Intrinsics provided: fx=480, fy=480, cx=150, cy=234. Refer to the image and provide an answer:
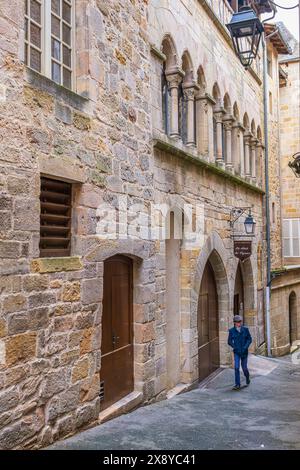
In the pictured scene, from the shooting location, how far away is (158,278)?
6770 millimetres

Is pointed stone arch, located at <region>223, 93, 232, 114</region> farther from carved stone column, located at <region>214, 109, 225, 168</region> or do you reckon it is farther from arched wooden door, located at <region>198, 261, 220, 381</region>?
arched wooden door, located at <region>198, 261, 220, 381</region>

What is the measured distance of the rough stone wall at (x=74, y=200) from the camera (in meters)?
3.95

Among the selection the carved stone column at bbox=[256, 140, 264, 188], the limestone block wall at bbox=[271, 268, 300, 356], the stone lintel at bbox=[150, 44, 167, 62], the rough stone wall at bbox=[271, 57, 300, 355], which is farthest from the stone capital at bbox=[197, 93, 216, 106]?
the rough stone wall at bbox=[271, 57, 300, 355]

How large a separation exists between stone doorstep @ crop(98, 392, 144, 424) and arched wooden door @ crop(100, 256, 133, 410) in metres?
0.06

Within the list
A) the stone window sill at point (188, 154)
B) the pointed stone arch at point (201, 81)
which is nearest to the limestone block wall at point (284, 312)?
the stone window sill at point (188, 154)

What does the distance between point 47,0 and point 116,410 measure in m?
4.41

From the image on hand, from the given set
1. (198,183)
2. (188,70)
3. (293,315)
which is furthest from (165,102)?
(293,315)

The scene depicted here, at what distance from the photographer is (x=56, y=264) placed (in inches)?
177

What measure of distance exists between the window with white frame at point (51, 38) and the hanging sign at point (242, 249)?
5931 mm

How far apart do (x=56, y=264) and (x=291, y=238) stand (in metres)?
14.5

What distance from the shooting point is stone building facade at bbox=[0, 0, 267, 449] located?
13.3ft

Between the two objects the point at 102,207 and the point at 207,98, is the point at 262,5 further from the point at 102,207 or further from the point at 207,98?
the point at 102,207

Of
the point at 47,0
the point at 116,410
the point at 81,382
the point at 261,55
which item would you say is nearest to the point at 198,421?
the point at 116,410

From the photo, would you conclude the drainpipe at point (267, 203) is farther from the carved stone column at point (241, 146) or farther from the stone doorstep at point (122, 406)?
the stone doorstep at point (122, 406)
